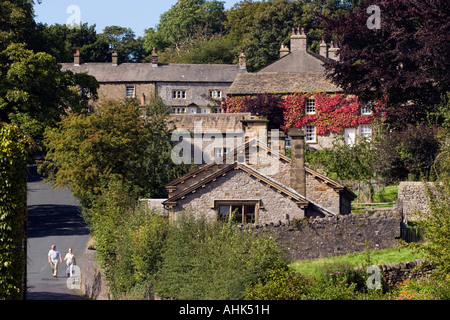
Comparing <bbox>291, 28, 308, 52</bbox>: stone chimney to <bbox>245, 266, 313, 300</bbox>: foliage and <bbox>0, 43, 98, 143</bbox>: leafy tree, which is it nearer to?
<bbox>0, 43, 98, 143</bbox>: leafy tree

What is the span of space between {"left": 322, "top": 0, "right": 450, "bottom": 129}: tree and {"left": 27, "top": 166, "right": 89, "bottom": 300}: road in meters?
18.4

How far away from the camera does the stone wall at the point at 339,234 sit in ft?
109

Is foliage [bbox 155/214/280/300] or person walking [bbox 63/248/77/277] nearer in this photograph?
foliage [bbox 155/214/280/300]

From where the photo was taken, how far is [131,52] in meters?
120

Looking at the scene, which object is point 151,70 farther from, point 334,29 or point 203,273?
point 203,273

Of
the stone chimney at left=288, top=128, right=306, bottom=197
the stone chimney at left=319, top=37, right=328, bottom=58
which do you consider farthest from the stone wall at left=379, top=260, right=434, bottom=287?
the stone chimney at left=319, top=37, right=328, bottom=58

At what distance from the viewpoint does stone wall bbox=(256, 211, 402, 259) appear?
3322cm

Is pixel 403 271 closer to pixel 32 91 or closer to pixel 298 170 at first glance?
pixel 298 170

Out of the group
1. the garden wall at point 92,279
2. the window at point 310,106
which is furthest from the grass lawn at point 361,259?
the window at point 310,106

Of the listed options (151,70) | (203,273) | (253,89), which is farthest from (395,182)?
(151,70)

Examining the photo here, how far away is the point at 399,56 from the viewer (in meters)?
49.4

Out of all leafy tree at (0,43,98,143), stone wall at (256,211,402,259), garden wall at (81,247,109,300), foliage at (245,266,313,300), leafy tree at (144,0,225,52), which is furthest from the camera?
leafy tree at (144,0,225,52)

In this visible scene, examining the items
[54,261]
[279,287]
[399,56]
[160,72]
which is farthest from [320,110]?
[279,287]
